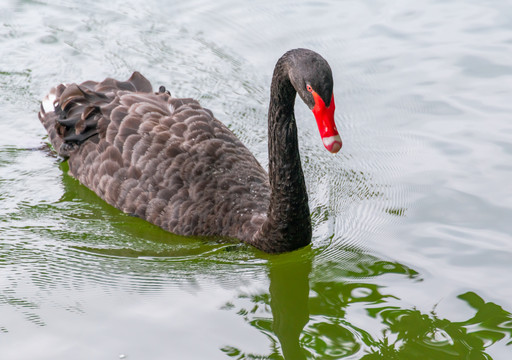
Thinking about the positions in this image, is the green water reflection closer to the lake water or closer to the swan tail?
the lake water

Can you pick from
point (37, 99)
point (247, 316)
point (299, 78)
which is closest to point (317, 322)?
point (247, 316)

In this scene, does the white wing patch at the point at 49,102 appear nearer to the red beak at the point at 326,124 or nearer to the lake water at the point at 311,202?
the lake water at the point at 311,202

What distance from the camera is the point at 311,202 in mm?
6062

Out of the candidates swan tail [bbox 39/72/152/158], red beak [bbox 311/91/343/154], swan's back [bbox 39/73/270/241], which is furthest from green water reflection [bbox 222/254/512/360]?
swan tail [bbox 39/72/152/158]

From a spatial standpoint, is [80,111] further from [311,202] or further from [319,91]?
[319,91]

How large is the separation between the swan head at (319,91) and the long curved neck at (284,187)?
43cm

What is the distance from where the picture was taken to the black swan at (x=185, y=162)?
508 cm

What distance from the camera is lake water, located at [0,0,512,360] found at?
4523 mm

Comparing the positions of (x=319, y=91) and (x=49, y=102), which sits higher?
(x=319, y=91)

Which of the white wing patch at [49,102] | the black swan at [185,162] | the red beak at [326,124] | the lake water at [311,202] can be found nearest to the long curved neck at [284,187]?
the black swan at [185,162]

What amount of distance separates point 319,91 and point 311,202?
1865 mm

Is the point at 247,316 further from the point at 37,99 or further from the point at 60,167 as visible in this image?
the point at 37,99

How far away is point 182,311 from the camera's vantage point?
15.4ft

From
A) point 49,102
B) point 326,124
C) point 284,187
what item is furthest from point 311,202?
point 49,102
